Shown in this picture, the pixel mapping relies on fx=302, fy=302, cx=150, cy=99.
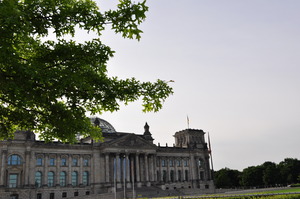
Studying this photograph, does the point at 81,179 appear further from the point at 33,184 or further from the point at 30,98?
the point at 30,98

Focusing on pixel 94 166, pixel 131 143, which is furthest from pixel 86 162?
pixel 131 143

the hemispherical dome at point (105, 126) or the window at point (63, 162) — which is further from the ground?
the hemispherical dome at point (105, 126)

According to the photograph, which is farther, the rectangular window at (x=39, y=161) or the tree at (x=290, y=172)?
the tree at (x=290, y=172)

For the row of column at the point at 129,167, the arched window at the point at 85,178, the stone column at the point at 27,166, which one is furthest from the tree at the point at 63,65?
the arched window at the point at 85,178

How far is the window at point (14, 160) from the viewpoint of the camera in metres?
66.6

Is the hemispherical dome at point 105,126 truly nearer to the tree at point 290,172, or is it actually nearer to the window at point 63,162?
the window at point 63,162

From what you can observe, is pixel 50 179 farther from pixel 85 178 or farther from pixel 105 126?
pixel 105 126

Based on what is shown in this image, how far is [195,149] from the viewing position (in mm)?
99875

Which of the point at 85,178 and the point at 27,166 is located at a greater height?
the point at 27,166

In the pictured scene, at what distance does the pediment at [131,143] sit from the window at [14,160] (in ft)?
69.4

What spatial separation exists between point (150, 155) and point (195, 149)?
20115 mm

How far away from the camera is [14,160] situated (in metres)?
67.1

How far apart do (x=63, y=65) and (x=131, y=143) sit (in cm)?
7051

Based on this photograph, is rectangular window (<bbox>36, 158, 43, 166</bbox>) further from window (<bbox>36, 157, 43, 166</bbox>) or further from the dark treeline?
the dark treeline
